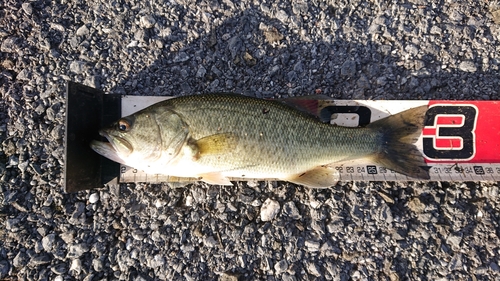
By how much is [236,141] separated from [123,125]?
1.02m

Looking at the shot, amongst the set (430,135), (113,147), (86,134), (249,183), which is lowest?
(249,183)

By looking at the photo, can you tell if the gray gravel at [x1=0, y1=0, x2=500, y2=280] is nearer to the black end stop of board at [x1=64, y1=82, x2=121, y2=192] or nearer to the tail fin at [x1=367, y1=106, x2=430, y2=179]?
the black end stop of board at [x1=64, y1=82, x2=121, y2=192]

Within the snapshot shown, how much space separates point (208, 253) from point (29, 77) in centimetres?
278

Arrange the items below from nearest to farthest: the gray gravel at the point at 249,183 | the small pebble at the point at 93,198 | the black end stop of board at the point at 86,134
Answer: the black end stop of board at the point at 86,134, the gray gravel at the point at 249,183, the small pebble at the point at 93,198

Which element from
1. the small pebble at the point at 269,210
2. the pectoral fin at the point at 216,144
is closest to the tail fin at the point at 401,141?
the small pebble at the point at 269,210

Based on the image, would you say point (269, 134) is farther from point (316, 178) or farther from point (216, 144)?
point (316, 178)

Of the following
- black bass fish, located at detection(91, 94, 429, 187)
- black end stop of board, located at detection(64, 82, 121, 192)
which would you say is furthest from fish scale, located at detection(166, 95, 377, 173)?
black end stop of board, located at detection(64, 82, 121, 192)

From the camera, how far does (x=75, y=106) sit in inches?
117

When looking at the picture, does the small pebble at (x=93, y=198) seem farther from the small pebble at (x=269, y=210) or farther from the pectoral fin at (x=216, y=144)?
the small pebble at (x=269, y=210)

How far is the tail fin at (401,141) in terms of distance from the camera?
296cm

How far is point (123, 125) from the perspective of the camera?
280 cm

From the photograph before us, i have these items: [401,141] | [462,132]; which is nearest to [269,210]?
[401,141]

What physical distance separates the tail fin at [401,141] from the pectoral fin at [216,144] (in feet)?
4.41

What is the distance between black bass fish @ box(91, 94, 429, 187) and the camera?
2748mm
